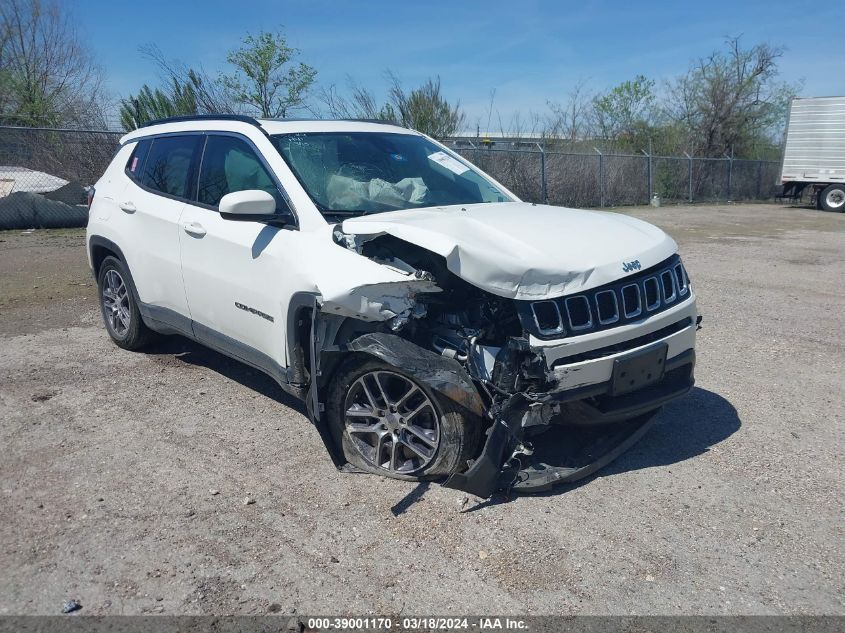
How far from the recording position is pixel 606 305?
3705mm

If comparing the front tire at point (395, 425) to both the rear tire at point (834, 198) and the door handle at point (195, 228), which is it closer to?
the door handle at point (195, 228)

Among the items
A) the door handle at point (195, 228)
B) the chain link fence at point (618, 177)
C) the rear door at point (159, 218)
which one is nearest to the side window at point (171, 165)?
the rear door at point (159, 218)

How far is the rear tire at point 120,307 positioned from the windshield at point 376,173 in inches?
84.1

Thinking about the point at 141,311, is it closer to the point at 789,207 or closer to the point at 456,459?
the point at 456,459

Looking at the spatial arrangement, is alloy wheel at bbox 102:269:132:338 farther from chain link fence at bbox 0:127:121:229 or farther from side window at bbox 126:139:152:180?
chain link fence at bbox 0:127:121:229

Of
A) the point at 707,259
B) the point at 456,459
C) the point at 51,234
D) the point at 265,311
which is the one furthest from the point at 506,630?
the point at 51,234

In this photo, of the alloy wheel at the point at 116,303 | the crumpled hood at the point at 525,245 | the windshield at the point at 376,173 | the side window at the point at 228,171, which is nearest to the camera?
the crumpled hood at the point at 525,245

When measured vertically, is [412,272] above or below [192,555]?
above

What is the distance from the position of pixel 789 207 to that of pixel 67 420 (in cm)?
3011

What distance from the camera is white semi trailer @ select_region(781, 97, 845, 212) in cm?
2595

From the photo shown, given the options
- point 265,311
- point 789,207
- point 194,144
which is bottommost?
point 789,207

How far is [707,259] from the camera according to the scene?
12.6 m

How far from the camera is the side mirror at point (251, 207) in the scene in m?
4.13

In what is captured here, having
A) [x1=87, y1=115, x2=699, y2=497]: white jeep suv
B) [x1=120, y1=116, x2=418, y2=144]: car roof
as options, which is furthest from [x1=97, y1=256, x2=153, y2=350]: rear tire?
[x1=120, y1=116, x2=418, y2=144]: car roof
